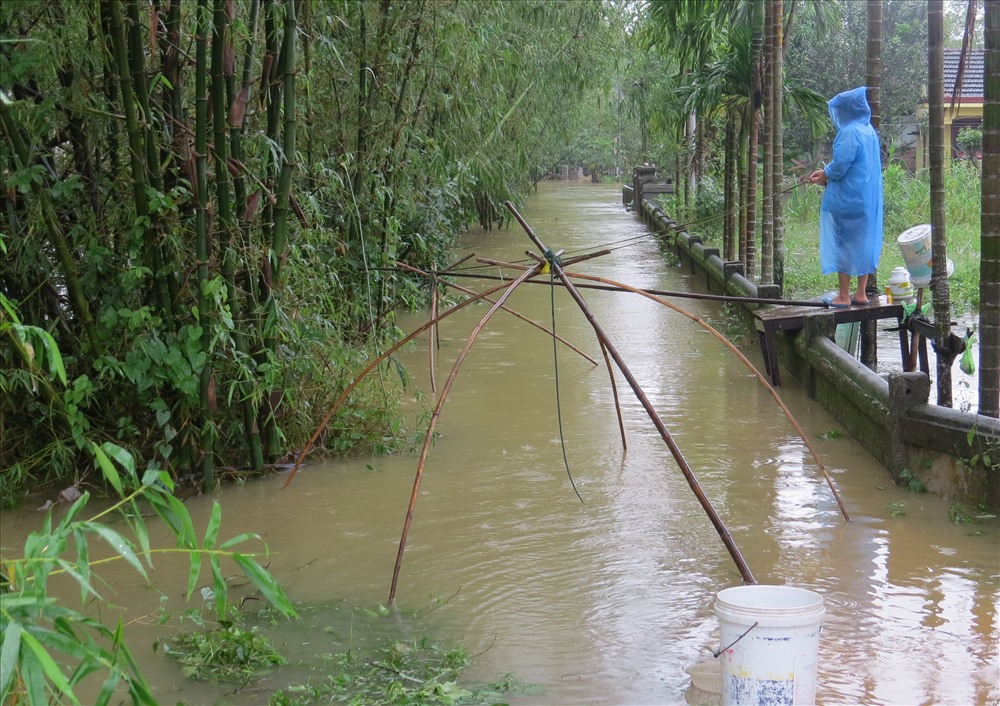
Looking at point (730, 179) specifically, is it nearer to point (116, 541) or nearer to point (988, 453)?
point (988, 453)

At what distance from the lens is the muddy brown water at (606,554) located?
4.11m

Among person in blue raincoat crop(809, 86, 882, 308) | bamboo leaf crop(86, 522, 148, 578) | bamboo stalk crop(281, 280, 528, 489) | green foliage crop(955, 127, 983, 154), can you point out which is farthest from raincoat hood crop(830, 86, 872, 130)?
green foliage crop(955, 127, 983, 154)

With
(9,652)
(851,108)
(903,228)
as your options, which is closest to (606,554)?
(9,652)

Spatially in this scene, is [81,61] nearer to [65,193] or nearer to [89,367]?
[65,193]

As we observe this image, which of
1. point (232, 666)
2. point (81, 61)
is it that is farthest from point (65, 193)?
point (232, 666)

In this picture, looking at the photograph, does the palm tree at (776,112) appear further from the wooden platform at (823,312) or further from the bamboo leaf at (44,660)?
the bamboo leaf at (44,660)

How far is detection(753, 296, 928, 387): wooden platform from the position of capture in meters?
7.61

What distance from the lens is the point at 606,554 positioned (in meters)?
5.34

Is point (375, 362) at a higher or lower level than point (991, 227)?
lower

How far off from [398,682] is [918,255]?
5356mm

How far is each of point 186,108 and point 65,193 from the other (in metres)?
0.88

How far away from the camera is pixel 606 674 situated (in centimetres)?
407

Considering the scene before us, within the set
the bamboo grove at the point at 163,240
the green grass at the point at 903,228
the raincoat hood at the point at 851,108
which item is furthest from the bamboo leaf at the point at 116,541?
the green grass at the point at 903,228

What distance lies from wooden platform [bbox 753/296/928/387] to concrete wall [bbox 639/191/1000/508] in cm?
14
